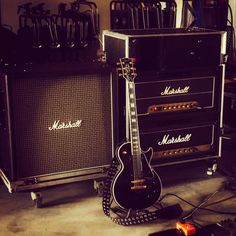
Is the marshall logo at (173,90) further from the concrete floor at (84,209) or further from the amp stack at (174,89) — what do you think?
the concrete floor at (84,209)

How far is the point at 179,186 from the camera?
2934 millimetres

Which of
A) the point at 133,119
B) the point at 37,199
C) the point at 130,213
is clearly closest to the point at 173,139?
the point at 133,119

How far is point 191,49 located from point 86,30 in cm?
142

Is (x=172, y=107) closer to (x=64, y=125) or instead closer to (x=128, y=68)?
(x=128, y=68)

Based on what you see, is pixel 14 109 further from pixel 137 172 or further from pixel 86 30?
pixel 86 30

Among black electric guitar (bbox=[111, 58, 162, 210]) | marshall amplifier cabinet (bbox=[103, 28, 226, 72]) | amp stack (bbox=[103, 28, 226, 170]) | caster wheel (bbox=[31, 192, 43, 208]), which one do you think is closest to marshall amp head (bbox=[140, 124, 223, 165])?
amp stack (bbox=[103, 28, 226, 170])

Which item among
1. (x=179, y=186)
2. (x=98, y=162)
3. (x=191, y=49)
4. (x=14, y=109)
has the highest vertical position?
(x=191, y=49)

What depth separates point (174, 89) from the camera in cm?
282

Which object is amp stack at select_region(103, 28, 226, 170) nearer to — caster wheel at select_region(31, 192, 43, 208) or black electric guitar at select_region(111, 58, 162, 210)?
black electric guitar at select_region(111, 58, 162, 210)

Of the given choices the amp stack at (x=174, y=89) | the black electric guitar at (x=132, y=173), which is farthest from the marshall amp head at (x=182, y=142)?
the black electric guitar at (x=132, y=173)

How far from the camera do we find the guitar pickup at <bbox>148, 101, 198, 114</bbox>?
9.15 ft

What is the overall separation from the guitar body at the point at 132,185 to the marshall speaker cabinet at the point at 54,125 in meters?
0.28

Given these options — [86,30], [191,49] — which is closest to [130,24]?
Result: [86,30]

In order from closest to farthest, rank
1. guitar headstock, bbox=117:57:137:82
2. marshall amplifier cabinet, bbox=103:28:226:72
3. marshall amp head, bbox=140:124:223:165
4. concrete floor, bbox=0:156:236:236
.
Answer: concrete floor, bbox=0:156:236:236
guitar headstock, bbox=117:57:137:82
marshall amplifier cabinet, bbox=103:28:226:72
marshall amp head, bbox=140:124:223:165
